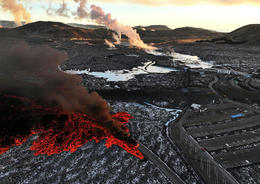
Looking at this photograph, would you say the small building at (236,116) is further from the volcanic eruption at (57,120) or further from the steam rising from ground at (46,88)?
the steam rising from ground at (46,88)

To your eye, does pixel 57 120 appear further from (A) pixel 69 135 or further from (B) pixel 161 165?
(B) pixel 161 165

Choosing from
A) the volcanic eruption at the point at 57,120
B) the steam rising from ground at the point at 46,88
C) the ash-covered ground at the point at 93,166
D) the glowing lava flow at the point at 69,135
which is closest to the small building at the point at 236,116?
the ash-covered ground at the point at 93,166

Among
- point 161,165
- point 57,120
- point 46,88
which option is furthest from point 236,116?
point 46,88

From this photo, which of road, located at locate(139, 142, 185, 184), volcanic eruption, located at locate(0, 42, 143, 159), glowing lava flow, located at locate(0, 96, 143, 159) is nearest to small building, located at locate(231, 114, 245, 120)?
road, located at locate(139, 142, 185, 184)

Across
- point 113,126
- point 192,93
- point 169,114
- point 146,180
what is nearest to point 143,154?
point 146,180

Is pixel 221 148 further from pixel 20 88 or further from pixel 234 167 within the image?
pixel 20 88
